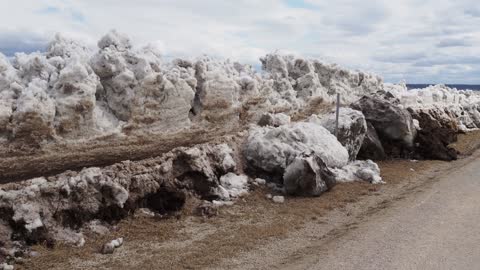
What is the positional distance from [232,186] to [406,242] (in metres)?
4.60

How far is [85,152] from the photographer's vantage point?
35.7ft

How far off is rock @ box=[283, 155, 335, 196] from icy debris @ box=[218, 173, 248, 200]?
3.47ft

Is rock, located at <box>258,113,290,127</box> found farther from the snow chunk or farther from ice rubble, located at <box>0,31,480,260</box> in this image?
the snow chunk

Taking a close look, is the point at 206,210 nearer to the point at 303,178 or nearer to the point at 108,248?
the point at 108,248

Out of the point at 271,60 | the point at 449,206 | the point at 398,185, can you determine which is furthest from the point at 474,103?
the point at 449,206

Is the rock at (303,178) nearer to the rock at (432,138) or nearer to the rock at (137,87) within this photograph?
the rock at (137,87)

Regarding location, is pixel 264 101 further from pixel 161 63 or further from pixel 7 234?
pixel 7 234

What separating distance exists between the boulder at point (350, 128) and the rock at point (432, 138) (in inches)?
A: 142

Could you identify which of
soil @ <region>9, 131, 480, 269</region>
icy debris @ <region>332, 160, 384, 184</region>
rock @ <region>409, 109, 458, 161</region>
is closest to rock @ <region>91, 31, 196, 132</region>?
soil @ <region>9, 131, 480, 269</region>

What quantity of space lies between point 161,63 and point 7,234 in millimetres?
5839

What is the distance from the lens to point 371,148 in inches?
726

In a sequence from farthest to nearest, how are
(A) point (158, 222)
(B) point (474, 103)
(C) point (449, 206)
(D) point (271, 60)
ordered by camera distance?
1. (B) point (474, 103)
2. (D) point (271, 60)
3. (C) point (449, 206)
4. (A) point (158, 222)

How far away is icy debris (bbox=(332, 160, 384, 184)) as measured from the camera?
15.2m

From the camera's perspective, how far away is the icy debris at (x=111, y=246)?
9148 mm
